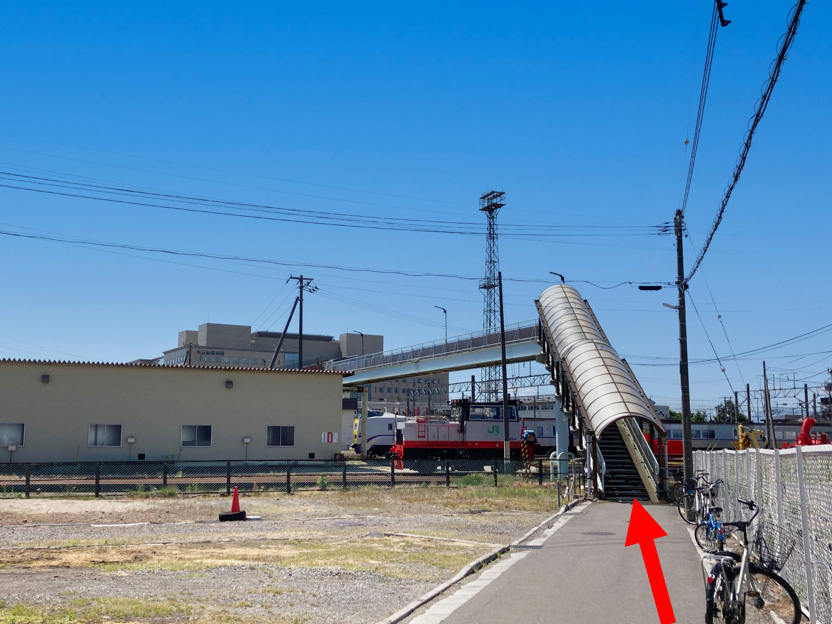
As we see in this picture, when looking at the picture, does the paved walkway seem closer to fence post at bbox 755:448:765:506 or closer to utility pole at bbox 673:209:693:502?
fence post at bbox 755:448:765:506

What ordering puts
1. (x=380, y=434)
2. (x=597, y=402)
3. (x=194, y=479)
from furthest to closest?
(x=380, y=434) → (x=194, y=479) → (x=597, y=402)

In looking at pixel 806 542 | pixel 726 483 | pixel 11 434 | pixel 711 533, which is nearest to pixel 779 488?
pixel 806 542

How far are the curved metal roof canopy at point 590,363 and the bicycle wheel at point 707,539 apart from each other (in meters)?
10.7

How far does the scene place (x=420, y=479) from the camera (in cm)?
3158

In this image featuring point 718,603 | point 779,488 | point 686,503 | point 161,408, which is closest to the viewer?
point 718,603

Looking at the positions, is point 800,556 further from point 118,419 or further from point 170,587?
point 118,419

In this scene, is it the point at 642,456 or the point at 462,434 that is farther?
the point at 462,434

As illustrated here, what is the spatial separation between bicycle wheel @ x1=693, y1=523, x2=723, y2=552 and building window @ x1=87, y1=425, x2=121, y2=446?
96.6 feet

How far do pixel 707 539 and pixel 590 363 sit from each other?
16.2 metres

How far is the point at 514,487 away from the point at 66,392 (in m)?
21.3

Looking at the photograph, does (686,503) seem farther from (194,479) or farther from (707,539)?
(194,479)

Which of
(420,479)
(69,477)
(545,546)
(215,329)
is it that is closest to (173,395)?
(69,477)

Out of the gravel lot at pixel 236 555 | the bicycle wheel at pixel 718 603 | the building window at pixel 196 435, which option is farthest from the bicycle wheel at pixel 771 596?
the building window at pixel 196 435
